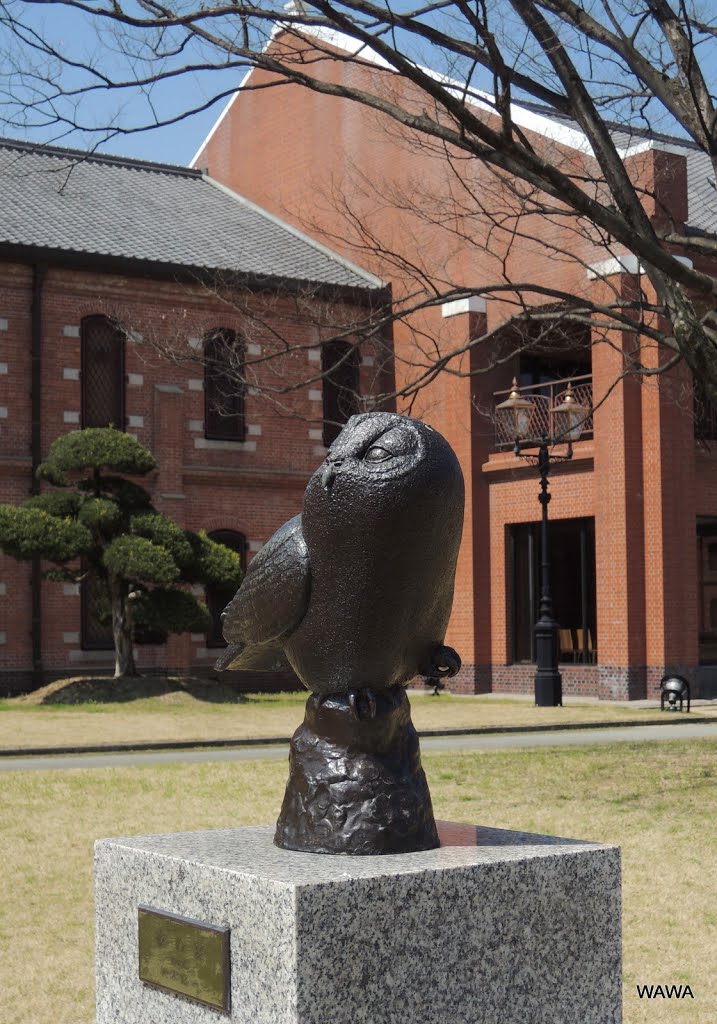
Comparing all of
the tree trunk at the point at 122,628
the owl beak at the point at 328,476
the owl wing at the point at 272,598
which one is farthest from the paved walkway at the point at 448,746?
the owl beak at the point at 328,476

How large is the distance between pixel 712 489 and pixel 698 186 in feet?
25.3

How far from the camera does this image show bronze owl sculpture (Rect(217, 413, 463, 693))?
5461 mm

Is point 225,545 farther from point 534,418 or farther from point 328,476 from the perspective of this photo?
point 328,476

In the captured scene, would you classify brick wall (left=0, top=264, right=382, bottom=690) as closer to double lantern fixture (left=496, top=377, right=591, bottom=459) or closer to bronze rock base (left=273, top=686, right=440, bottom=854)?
double lantern fixture (left=496, top=377, right=591, bottom=459)

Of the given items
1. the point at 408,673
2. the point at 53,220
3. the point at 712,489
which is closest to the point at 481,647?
the point at 712,489

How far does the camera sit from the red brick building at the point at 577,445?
25.7m

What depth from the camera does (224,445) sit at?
29.2 meters

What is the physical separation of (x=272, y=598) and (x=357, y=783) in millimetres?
840

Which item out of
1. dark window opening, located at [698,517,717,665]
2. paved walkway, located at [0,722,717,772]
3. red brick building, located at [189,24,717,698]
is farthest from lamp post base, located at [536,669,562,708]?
dark window opening, located at [698,517,717,665]

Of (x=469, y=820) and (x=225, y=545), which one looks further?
(x=225, y=545)

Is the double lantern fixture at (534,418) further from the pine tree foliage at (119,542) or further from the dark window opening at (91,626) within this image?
the dark window opening at (91,626)

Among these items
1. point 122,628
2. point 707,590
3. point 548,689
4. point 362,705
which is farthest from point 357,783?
point 707,590

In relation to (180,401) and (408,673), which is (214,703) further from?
(408,673)

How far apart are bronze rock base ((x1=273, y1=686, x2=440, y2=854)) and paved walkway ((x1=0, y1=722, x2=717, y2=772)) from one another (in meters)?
9.30
